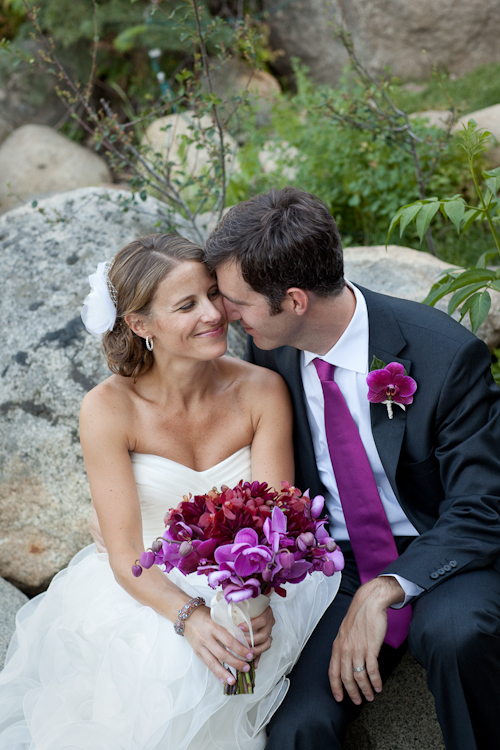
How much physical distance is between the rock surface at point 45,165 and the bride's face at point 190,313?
232 inches

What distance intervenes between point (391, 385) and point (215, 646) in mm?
1075

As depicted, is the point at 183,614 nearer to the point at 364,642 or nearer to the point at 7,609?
the point at 364,642

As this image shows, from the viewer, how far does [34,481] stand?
3490 millimetres

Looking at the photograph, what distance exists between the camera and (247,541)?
1.85 m

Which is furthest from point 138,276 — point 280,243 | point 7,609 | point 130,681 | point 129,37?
point 129,37

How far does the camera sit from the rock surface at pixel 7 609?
301cm

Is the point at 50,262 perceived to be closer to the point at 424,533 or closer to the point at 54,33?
the point at 424,533

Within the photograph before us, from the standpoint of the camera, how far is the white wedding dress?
222 cm

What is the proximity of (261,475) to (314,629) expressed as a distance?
2.02 feet

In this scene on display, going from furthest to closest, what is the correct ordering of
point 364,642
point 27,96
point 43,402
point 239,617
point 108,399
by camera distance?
point 27,96, point 43,402, point 108,399, point 364,642, point 239,617

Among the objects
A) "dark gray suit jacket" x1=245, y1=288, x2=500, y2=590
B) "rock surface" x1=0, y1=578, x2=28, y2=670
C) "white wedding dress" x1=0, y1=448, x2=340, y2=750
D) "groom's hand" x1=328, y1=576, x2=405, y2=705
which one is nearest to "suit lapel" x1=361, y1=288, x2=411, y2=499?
"dark gray suit jacket" x1=245, y1=288, x2=500, y2=590

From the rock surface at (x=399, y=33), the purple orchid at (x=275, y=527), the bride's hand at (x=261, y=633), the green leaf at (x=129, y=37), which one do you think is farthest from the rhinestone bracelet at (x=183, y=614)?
the rock surface at (x=399, y=33)

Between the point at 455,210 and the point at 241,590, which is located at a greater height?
the point at 455,210

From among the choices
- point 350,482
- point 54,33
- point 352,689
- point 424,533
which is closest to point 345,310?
point 350,482
